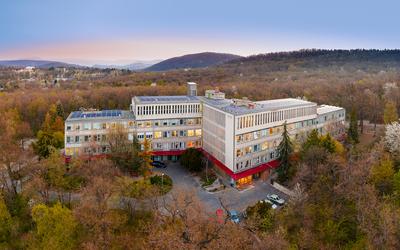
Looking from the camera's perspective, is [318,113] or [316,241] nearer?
[316,241]

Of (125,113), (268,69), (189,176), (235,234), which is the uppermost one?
(268,69)

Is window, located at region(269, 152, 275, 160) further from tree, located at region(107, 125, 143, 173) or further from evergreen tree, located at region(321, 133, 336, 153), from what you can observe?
tree, located at region(107, 125, 143, 173)

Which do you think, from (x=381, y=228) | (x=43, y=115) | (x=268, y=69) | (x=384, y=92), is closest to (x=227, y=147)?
(x=381, y=228)

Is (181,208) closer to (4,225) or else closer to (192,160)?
(4,225)

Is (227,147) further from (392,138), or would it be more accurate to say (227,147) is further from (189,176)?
(392,138)

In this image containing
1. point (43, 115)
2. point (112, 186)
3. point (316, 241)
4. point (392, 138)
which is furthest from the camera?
point (43, 115)

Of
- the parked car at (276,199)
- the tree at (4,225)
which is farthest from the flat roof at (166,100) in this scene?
the tree at (4,225)

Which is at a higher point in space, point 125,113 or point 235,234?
point 125,113
